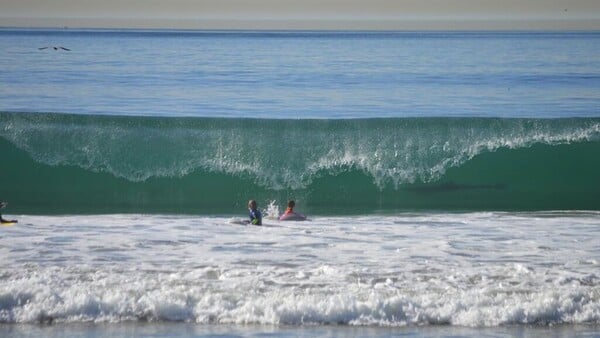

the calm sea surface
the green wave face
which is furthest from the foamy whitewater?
the calm sea surface

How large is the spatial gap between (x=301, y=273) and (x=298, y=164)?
30.0ft

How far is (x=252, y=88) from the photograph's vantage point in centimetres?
3819

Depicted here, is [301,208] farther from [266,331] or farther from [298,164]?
[266,331]

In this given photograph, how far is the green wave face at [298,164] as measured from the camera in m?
19.4

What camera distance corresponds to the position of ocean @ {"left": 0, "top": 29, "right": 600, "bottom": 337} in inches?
414

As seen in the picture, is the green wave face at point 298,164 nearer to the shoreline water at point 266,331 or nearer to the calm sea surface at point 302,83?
the calm sea surface at point 302,83

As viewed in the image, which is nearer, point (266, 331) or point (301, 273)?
point (266, 331)

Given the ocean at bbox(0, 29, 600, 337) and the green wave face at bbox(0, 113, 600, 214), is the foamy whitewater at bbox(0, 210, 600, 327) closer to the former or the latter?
the ocean at bbox(0, 29, 600, 337)

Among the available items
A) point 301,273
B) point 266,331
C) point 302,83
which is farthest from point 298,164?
point 302,83

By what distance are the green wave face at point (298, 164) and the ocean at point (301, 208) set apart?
0.05 meters

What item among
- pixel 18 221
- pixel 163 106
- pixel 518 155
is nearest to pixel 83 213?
pixel 18 221

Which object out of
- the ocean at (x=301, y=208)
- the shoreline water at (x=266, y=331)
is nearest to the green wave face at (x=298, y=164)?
the ocean at (x=301, y=208)

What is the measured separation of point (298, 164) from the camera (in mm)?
20875

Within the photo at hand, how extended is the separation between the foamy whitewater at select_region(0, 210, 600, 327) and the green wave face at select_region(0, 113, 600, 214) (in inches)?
142
